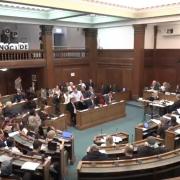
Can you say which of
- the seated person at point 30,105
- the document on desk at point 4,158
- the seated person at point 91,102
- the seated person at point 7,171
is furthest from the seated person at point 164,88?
the seated person at point 7,171

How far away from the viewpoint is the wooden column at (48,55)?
13.9m

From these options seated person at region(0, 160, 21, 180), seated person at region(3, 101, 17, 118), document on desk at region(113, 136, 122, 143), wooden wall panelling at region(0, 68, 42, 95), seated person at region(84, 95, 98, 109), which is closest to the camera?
seated person at region(0, 160, 21, 180)

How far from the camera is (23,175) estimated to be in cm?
521

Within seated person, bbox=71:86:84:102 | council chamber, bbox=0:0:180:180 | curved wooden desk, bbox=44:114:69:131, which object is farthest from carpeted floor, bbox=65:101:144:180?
seated person, bbox=71:86:84:102

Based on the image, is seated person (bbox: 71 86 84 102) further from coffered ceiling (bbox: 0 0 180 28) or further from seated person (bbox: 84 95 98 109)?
coffered ceiling (bbox: 0 0 180 28)

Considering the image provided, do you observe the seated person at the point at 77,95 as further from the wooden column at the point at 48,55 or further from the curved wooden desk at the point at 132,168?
the curved wooden desk at the point at 132,168

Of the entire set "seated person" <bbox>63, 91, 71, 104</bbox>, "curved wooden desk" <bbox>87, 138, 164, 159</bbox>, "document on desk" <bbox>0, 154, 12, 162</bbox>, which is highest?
"seated person" <bbox>63, 91, 71, 104</bbox>

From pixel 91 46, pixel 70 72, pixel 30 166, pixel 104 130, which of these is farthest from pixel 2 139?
pixel 91 46

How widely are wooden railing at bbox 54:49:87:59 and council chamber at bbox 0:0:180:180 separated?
64mm

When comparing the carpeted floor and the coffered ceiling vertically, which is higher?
the coffered ceiling

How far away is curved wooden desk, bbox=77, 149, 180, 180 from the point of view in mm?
4949

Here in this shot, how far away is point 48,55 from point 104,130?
5.99 metres

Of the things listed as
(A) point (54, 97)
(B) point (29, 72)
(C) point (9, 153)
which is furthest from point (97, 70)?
(C) point (9, 153)

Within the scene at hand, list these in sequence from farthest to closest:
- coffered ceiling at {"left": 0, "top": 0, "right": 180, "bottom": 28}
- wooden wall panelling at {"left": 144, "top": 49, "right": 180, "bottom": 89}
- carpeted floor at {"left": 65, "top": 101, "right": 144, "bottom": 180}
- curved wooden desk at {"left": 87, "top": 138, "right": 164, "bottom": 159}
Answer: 1. wooden wall panelling at {"left": 144, "top": 49, "right": 180, "bottom": 89}
2. coffered ceiling at {"left": 0, "top": 0, "right": 180, "bottom": 28}
3. carpeted floor at {"left": 65, "top": 101, "right": 144, "bottom": 180}
4. curved wooden desk at {"left": 87, "top": 138, "right": 164, "bottom": 159}
